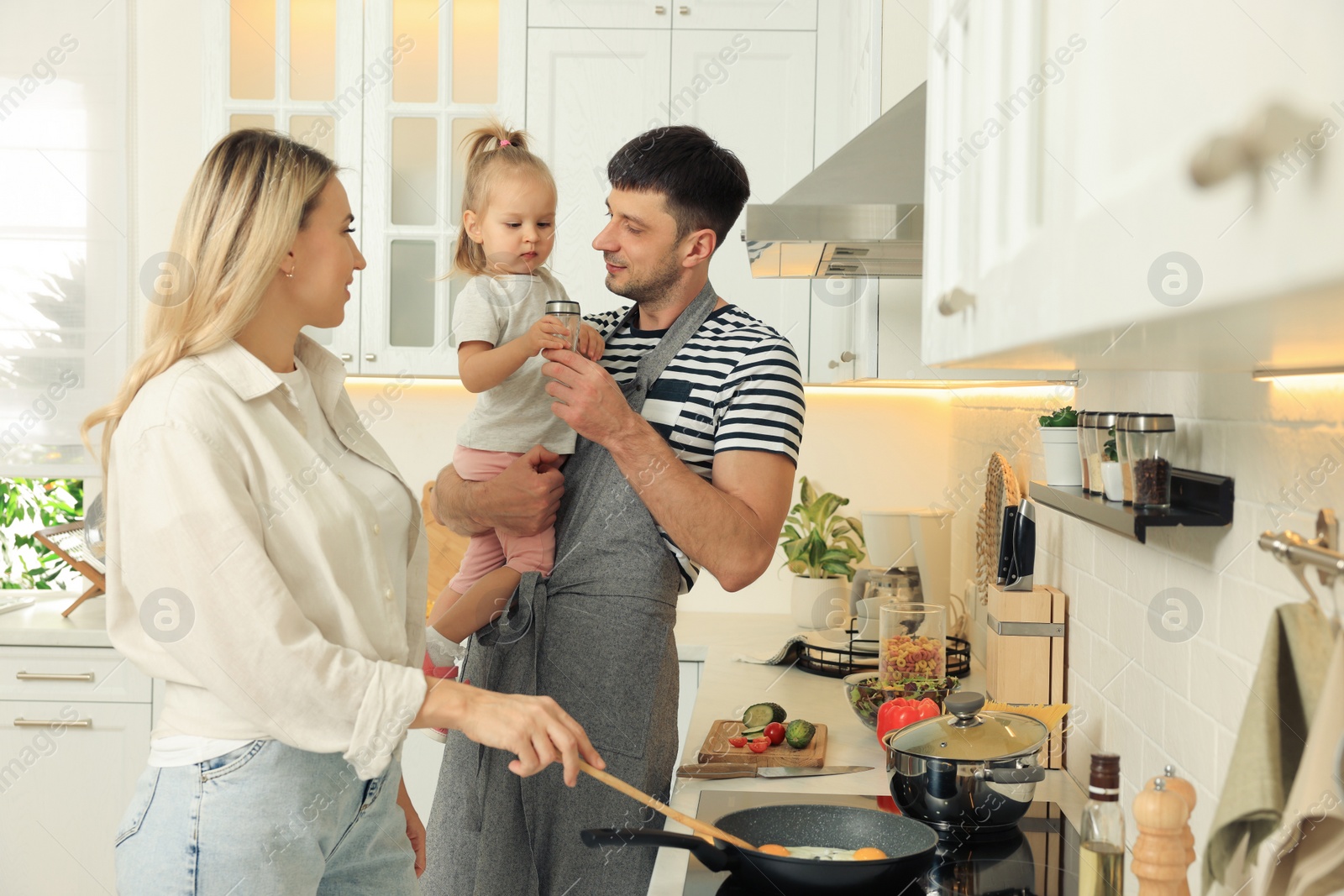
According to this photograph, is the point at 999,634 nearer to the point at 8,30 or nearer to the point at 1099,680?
the point at 1099,680

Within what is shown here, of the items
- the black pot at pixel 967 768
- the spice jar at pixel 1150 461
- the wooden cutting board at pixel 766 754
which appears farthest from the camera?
the wooden cutting board at pixel 766 754

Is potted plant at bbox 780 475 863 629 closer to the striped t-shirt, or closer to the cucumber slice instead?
the cucumber slice

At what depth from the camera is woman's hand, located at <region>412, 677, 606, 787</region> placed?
3.44 ft

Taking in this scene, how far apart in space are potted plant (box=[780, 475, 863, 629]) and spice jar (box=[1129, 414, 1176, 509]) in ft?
4.92

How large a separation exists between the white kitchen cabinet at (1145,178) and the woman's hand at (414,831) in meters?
1.15

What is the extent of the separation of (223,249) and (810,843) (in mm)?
933

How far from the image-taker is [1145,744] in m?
1.25

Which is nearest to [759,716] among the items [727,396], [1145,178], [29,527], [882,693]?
[882,693]

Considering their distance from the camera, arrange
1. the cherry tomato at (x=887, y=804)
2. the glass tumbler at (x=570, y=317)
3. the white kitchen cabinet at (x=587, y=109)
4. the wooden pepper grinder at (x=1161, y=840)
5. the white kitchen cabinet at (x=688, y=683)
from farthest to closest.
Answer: the white kitchen cabinet at (x=587, y=109) < the white kitchen cabinet at (x=688, y=683) < the glass tumbler at (x=570, y=317) < the cherry tomato at (x=887, y=804) < the wooden pepper grinder at (x=1161, y=840)

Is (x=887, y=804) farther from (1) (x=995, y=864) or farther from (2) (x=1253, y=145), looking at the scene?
(2) (x=1253, y=145)

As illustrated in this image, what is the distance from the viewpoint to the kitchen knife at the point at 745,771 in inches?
61.1

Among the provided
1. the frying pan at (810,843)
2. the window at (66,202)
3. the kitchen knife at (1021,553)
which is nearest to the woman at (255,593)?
the frying pan at (810,843)

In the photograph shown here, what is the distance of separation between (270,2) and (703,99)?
1.16 metres

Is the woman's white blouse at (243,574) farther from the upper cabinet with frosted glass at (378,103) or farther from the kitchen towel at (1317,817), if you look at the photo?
the upper cabinet with frosted glass at (378,103)
